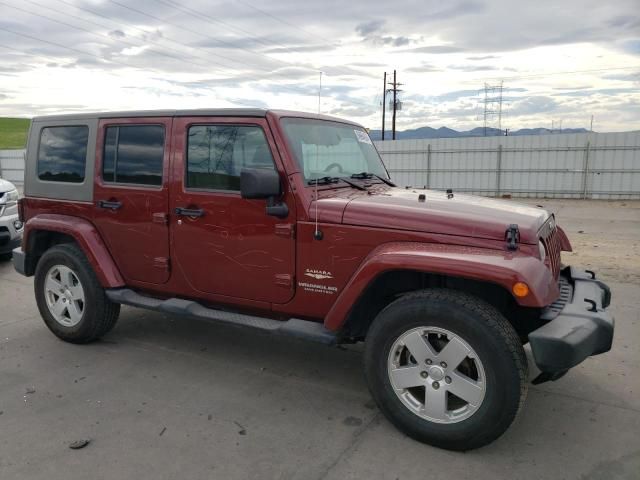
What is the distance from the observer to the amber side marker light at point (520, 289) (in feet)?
9.32

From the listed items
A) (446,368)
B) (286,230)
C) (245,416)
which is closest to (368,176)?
(286,230)

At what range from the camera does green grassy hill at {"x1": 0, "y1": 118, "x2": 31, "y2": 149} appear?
142ft

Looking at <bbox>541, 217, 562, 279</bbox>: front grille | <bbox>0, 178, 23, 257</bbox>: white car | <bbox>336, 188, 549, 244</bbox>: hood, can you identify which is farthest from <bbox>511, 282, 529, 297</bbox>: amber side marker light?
<bbox>0, 178, 23, 257</bbox>: white car

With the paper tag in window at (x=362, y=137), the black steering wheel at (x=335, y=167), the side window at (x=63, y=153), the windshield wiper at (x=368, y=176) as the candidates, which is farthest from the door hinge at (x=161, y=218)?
the paper tag in window at (x=362, y=137)

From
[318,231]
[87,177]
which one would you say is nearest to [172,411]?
[318,231]

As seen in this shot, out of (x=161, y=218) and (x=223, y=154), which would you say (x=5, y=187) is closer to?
(x=161, y=218)

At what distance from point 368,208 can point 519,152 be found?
61.2 ft

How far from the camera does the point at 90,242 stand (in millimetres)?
4531

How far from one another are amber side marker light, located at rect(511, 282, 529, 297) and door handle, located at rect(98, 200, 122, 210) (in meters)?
3.09

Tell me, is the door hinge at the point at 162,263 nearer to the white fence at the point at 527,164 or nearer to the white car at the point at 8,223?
the white car at the point at 8,223

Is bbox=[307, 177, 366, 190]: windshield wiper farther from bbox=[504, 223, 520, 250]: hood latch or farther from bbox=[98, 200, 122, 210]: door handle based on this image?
bbox=[98, 200, 122, 210]: door handle

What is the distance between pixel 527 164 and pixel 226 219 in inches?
731

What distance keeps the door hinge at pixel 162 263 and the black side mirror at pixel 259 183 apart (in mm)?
1118

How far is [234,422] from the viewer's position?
346cm
